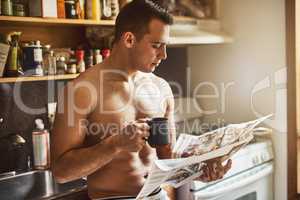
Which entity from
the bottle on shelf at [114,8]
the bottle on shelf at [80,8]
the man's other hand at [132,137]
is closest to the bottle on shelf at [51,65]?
the bottle on shelf at [80,8]

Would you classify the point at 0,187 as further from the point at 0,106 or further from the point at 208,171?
the point at 208,171

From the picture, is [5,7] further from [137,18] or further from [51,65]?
[137,18]

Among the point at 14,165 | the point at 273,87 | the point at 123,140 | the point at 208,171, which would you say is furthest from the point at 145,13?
the point at 273,87

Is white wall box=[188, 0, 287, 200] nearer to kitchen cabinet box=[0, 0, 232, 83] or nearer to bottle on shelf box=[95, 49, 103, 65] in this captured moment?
kitchen cabinet box=[0, 0, 232, 83]

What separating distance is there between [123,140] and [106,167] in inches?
7.5

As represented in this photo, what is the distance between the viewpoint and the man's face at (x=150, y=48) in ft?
4.66

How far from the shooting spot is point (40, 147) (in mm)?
1853

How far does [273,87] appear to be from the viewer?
2.41m

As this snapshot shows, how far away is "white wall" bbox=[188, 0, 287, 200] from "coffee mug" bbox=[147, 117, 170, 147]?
1324 millimetres

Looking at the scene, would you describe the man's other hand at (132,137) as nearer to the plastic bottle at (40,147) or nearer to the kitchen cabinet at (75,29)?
the kitchen cabinet at (75,29)

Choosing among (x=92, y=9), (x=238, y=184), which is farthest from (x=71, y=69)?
(x=238, y=184)

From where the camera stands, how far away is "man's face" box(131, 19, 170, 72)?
4.66ft

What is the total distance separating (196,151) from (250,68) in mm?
1322

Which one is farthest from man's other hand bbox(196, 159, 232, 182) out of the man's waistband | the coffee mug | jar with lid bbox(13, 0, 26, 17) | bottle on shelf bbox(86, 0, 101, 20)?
jar with lid bbox(13, 0, 26, 17)
